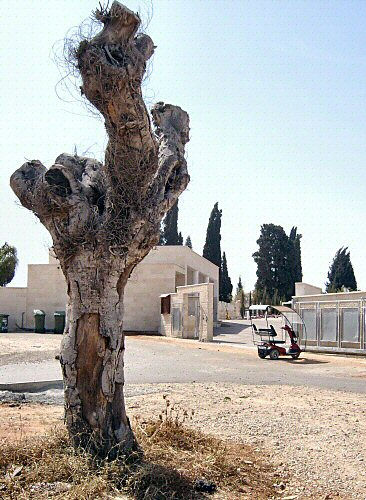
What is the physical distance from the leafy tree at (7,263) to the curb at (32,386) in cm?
4042

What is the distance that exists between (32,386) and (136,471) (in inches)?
296

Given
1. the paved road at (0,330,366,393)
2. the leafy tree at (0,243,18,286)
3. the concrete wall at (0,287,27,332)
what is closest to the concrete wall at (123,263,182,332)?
the concrete wall at (0,287,27,332)

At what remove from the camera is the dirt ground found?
6.82m

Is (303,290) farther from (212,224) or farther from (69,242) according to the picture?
(212,224)

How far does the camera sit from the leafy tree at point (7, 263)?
51.9m

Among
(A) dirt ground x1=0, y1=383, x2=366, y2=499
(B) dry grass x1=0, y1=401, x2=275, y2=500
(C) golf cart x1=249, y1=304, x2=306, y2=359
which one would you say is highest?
(C) golf cart x1=249, y1=304, x2=306, y2=359

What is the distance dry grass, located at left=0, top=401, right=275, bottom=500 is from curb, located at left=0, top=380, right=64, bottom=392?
19.2ft

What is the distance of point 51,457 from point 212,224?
58422mm

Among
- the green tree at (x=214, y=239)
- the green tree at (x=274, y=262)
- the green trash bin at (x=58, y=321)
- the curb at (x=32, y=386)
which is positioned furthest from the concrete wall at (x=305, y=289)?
the green tree at (x=274, y=262)

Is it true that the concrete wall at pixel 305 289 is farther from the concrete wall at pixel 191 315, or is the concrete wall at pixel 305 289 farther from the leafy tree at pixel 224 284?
the leafy tree at pixel 224 284

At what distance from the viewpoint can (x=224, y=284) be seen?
69.2 meters

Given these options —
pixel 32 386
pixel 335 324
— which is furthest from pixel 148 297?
pixel 32 386

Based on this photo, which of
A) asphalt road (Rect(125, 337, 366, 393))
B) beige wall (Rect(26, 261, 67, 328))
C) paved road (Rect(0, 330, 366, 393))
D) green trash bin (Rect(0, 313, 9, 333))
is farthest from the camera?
beige wall (Rect(26, 261, 67, 328))

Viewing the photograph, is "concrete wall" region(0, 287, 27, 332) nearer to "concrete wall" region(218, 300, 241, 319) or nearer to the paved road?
the paved road
